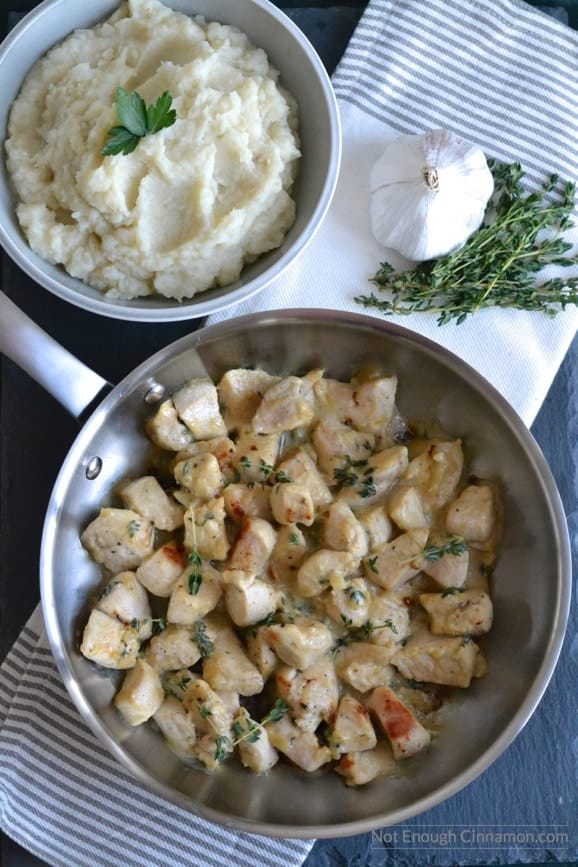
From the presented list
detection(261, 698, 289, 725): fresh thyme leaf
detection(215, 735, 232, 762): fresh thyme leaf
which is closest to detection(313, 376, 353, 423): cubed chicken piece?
detection(261, 698, 289, 725): fresh thyme leaf

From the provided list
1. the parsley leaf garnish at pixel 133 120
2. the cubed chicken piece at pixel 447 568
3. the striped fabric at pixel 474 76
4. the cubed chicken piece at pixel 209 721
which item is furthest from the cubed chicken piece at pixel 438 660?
the parsley leaf garnish at pixel 133 120

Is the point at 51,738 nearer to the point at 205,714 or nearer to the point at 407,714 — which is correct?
the point at 205,714

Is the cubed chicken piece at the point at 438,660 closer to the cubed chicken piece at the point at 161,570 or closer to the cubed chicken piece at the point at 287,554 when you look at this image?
the cubed chicken piece at the point at 287,554

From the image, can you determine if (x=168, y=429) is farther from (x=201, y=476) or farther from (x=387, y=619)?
(x=387, y=619)

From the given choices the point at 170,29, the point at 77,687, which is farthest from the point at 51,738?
the point at 170,29

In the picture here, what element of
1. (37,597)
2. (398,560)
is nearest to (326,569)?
(398,560)

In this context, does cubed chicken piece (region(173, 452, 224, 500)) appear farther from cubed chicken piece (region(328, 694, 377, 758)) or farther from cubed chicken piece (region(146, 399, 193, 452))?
cubed chicken piece (region(328, 694, 377, 758))

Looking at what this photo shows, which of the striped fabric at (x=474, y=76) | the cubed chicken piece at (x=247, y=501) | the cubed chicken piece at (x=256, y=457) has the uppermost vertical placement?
the striped fabric at (x=474, y=76)
